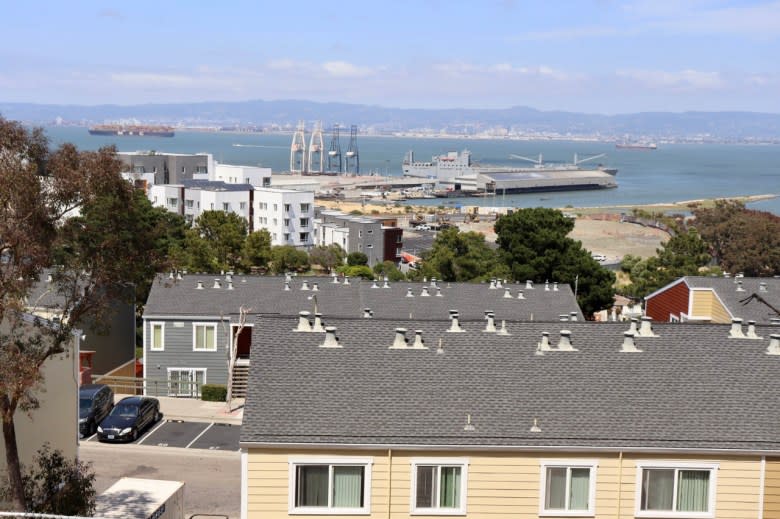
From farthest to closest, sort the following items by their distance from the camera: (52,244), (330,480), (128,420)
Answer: (128,420), (330,480), (52,244)

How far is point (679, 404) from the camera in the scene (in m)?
15.8

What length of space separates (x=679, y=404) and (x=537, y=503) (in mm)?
3071

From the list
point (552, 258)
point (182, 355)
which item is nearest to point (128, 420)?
point (182, 355)

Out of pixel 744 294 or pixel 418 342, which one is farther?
pixel 744 294

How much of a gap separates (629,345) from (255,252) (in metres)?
40.7

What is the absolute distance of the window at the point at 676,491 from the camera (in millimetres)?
15016

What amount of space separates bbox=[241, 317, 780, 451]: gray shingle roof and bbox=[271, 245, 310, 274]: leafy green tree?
41306 mm

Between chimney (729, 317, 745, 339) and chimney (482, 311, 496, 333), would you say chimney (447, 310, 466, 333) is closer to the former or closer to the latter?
chimney (482, 311, 496, 333)

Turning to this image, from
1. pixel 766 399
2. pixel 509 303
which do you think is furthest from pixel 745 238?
pixel 766 399

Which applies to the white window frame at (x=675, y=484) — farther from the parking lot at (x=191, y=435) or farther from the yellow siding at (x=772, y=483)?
the parking lot at (x=191, y=435)

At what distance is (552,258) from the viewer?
46312 millimetres

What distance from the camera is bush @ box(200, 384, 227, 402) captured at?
3250 centimetres

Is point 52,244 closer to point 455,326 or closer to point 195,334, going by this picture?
point 455,326

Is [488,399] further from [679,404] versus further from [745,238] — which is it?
[745,238]
